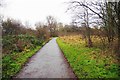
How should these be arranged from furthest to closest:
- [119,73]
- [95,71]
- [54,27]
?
1. [54,27]
2. [95,71]
3. [119,73]

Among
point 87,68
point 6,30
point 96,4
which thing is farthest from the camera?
point 6,30

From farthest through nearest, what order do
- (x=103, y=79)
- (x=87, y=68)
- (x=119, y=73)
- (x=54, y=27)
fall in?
(x=54, y=27), (x=87, y=68), (x=119, y=73), (x=103, y=79)

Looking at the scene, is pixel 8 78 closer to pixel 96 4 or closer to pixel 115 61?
pixel 115 61

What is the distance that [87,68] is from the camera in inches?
422

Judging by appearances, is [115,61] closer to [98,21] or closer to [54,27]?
[98,21]

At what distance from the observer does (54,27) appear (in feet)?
288

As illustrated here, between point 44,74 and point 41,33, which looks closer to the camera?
point 44,74

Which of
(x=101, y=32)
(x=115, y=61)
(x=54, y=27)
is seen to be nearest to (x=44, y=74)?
(x=115, y=61)

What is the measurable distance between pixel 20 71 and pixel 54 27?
252 feet

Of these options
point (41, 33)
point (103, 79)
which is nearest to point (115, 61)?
point (103, 79)

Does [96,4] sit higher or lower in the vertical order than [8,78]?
higher

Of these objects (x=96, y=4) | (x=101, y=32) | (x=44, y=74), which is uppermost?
(x=96, y=4)

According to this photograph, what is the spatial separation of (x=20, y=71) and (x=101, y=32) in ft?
25.1

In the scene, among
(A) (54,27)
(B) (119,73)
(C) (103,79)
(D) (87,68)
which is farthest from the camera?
(A) (54,27)
